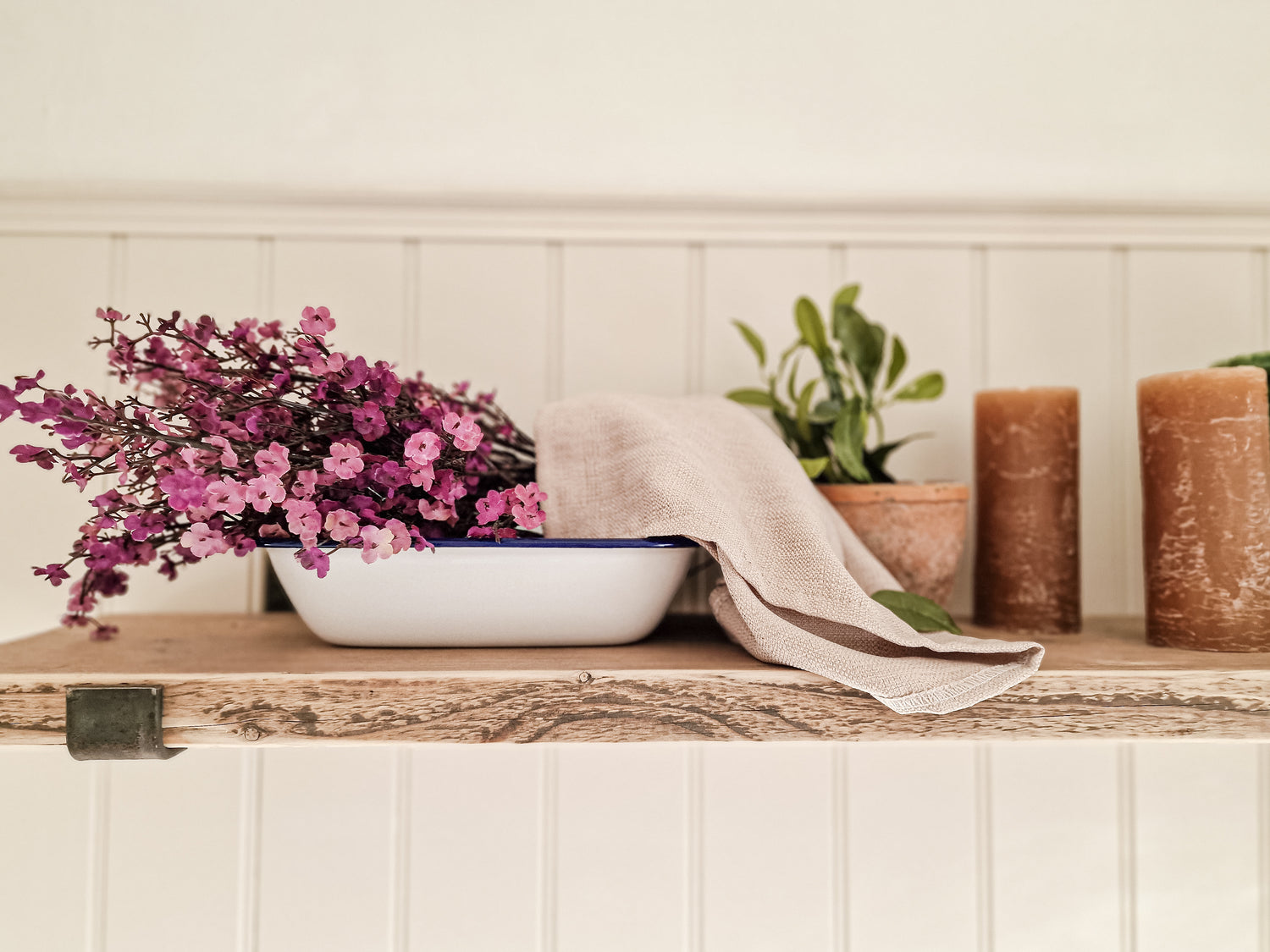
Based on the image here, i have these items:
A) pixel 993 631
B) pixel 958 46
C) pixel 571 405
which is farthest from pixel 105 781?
pixel 958 46

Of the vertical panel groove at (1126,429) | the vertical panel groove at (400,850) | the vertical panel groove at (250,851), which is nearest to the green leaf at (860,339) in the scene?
the vertical panel groove at (1126,429)

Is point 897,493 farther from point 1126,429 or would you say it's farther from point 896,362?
point 1126,429

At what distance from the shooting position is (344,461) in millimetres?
453

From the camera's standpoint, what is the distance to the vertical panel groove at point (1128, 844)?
28.8 inches

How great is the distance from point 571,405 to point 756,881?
502 mm

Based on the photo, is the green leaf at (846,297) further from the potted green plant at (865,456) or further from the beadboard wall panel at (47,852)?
the beadboard wall panel at (47,852)

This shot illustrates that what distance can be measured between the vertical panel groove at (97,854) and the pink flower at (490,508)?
53cm

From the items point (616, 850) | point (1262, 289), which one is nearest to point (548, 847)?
point (616, 850)

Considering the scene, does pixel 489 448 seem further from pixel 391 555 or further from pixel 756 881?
pixel 756 881

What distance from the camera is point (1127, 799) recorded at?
74 centimetres

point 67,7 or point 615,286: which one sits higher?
point 67,7

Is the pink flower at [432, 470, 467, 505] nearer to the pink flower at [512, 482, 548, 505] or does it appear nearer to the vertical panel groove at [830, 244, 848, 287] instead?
the pink flower at [512, 482, 548, 505]

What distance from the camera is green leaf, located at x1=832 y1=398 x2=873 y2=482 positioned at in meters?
0.62

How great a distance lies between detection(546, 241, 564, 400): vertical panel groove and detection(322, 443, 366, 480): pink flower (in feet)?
1.06
